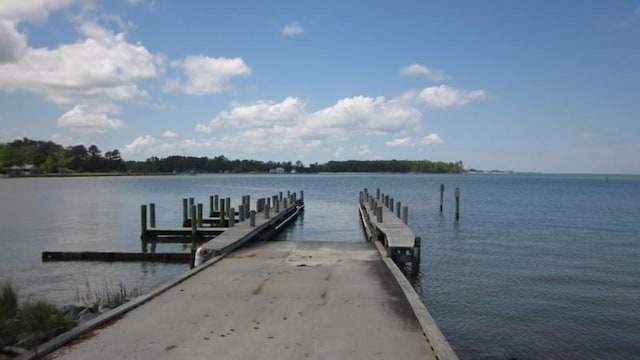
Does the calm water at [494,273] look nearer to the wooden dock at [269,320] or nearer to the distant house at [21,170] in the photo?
the wooden dock at [269,320]

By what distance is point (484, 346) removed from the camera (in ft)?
32.8

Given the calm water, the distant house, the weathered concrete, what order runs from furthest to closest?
the distant house → the calm water → the weathered concrete

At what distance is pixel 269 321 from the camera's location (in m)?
7.86

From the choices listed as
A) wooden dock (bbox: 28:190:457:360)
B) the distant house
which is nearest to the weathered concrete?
wooden dock (bbox: 28:190:457:360)

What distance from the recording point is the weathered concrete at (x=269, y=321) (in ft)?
21.4

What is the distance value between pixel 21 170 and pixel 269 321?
167 meters

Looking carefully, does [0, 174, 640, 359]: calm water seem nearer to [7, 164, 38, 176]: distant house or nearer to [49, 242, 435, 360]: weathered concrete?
[49, 242, 435, 360]: weathered concrete

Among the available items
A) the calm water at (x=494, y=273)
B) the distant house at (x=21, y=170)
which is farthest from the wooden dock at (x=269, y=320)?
the distant house at (x=21, y=170)

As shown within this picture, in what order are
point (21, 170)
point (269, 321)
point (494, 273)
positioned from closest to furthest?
1. point (269, 321)
2. point (494, 273)
3. point (21, 170)

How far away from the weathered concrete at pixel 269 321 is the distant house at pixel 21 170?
15826 cm

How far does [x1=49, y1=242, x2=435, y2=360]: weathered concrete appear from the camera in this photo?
654 cm

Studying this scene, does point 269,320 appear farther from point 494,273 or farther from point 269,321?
point 494,273

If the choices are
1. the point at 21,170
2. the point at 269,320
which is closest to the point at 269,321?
the point at 269,320

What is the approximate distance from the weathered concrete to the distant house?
158261 mm
